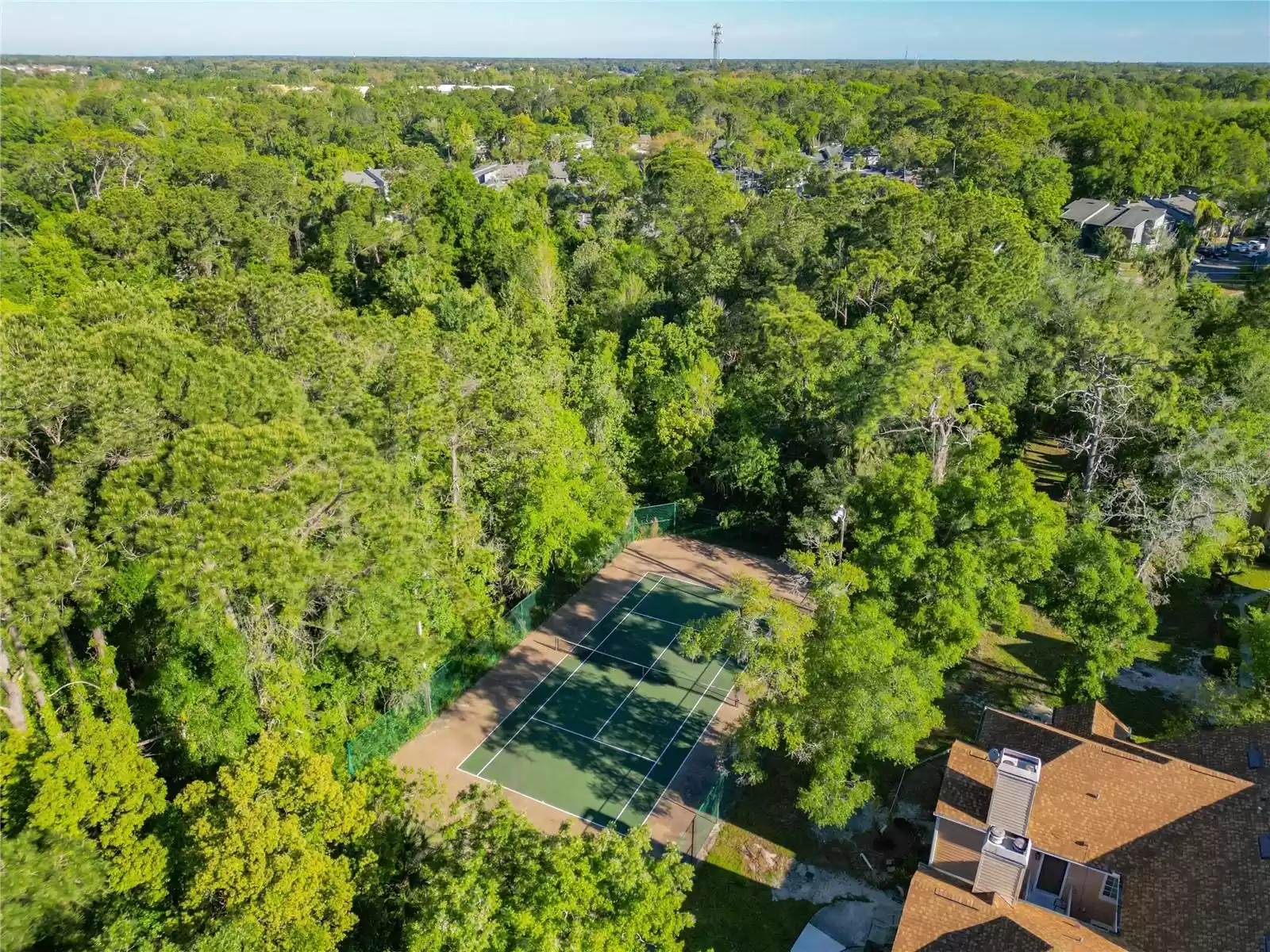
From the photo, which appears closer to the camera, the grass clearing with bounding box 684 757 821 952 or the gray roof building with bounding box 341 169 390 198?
the grass clearing with bounding box 684 757 821 952

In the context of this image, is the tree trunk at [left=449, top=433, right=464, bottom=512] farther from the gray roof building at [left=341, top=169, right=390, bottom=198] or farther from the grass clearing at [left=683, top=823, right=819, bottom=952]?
the gray roof building at [left=341, top=169, right=390, bottom=198]

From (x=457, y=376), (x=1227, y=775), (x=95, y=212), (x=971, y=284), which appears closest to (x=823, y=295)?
(x=971, y=284)

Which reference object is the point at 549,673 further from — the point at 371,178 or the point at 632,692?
the point at 371,178

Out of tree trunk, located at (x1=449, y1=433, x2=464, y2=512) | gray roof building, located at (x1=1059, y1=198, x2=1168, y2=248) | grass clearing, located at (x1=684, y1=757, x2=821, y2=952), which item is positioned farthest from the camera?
gray roof building, located at (x1=1059, y1=198, x2=1168, y2=248)

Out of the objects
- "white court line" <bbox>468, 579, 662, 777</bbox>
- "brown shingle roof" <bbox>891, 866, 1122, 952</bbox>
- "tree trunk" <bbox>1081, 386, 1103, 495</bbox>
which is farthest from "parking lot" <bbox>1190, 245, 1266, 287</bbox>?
"brown shingle roof" <bbox>891, 866, 1122, 952</bbox>

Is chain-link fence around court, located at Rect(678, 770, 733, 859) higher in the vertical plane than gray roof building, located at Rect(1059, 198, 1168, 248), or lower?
lower

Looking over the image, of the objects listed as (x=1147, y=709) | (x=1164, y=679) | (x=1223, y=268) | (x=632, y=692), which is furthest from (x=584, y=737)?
(x=1223, y=268)
